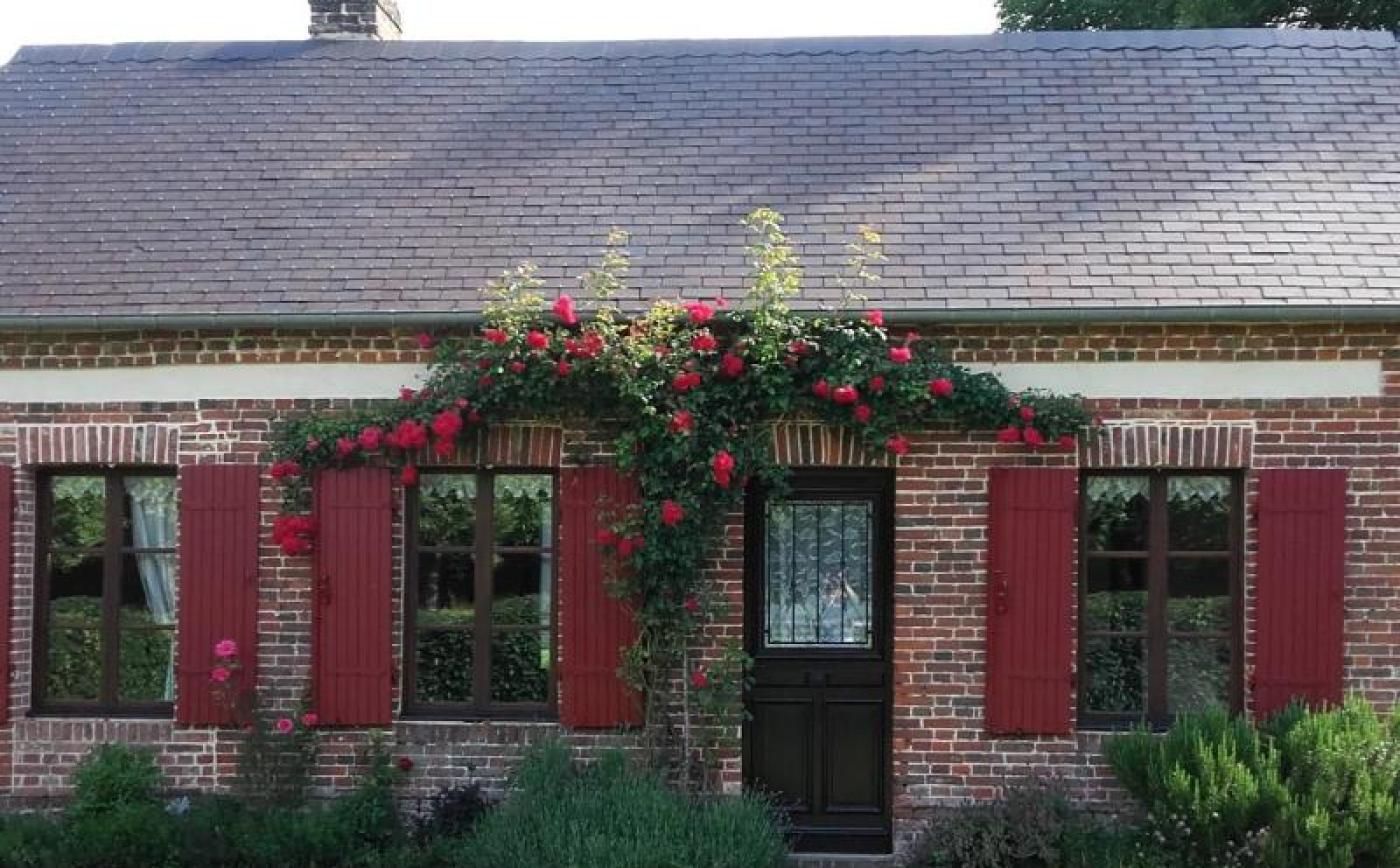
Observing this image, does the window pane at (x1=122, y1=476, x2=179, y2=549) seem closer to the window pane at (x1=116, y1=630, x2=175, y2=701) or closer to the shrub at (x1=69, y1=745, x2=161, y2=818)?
the window pane at (x1=116, y1=630, x2=175, y2=701)

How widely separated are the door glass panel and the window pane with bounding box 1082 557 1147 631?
49.2 inches

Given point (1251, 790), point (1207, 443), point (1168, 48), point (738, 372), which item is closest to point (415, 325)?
point (738, 372)

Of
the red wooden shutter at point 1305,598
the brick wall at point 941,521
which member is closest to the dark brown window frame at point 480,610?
the brick wall at point 941,521

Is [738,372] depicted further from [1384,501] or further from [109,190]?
[109,190]

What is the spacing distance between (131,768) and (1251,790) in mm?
5896

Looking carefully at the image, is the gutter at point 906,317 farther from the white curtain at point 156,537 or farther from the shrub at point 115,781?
the shrub at point 115,781

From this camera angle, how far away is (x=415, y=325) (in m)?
8.37

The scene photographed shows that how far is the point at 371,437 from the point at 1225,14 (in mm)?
12535

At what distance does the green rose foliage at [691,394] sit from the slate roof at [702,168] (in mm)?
373

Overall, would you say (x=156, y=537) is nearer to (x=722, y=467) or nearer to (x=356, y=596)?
(x=356, y=596)

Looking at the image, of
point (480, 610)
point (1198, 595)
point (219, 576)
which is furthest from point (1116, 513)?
point (219, 576)

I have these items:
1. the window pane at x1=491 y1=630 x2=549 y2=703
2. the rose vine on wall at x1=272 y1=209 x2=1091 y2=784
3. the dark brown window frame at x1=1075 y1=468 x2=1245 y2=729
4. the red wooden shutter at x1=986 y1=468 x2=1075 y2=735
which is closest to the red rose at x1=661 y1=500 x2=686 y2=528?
the rose vine on wall at x1=272 y1=209 x2=1091 y2=784

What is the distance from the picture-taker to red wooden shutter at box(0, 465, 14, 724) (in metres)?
8.52

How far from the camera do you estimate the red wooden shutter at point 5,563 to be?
852 centimetres
